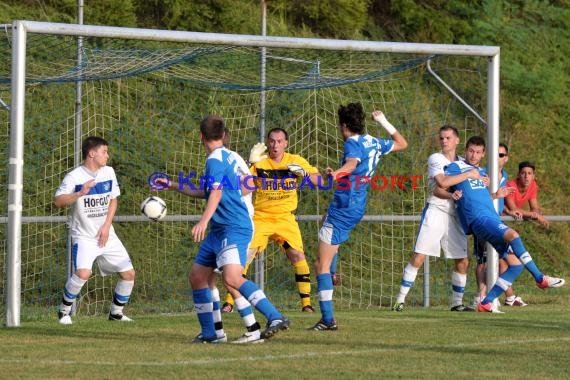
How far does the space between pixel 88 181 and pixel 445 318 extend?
3770 millimetres

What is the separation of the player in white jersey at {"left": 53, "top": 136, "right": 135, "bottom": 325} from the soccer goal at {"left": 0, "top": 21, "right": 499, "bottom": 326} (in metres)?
1.67

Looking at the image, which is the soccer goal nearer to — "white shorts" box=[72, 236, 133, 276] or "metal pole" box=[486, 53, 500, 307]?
"metal pole" box=[486, 53, 500, 307]


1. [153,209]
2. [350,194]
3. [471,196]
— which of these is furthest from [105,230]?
[471,196]

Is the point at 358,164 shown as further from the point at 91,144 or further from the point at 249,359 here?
the point at 249,359

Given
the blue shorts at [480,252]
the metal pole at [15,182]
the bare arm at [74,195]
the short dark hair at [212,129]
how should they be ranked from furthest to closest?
the blue shorts at [480,252] < the bare arm at [74,195] < the metal pole at [15,182] < the short dark hair at [212,129]

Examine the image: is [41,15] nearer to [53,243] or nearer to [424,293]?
[53,243]

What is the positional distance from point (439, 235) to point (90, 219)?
4.00m

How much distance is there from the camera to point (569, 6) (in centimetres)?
2494

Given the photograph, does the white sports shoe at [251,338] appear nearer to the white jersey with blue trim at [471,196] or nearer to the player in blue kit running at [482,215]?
the player in blue kit running at [482,215]

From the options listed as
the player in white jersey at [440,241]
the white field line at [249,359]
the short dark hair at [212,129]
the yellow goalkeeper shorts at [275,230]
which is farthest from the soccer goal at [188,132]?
the white field line at [249,359]

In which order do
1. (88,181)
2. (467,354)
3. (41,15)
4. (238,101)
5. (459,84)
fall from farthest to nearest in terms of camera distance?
(459,84), (41,15), (238,101), (88,181), (467,354)

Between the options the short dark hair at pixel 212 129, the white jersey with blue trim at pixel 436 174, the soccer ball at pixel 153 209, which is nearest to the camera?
the short dark hair at pixel 212 129

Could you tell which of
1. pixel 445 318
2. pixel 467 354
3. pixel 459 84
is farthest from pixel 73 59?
pixel 459 84

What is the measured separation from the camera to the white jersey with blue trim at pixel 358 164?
1059 centimetres
